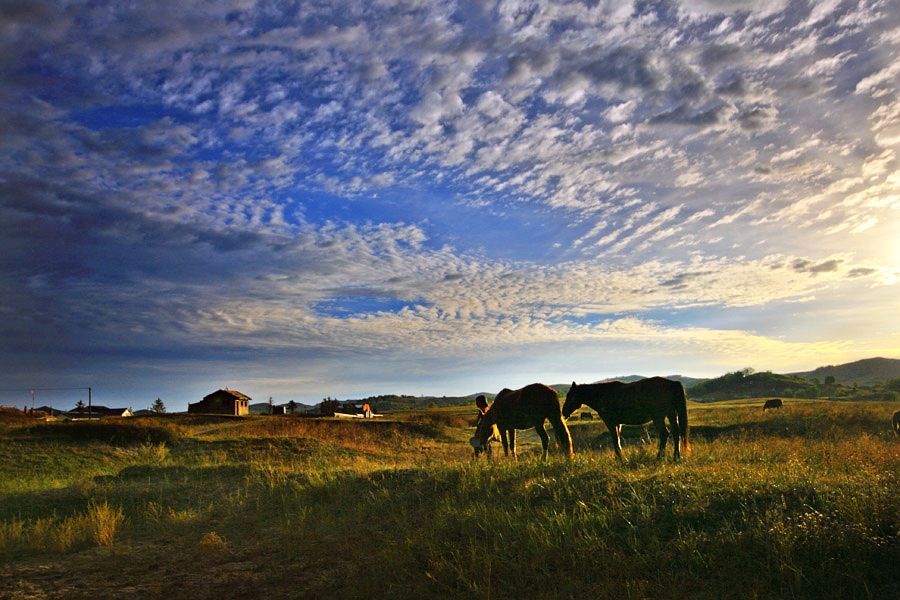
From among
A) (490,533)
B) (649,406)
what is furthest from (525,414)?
(490,533)

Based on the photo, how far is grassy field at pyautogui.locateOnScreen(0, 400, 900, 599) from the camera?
5887 mm

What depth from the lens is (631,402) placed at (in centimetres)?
1451

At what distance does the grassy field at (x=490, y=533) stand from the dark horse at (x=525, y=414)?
245 cm

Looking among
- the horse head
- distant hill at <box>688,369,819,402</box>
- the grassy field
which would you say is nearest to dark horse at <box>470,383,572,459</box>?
the horse head

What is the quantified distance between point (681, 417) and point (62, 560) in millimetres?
13641

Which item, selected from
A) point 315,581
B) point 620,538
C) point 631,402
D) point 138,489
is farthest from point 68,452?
point 620,538

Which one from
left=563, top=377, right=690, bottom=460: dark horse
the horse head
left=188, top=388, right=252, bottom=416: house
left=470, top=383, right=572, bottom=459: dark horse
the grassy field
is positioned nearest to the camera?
the grassy field

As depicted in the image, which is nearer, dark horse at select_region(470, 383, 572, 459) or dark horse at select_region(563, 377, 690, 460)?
dark horse at select_region(563, 377, 690, 460)

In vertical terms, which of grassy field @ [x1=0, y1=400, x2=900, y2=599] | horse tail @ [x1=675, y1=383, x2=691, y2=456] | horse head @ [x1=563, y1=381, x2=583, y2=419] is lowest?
grassy field @ [x1=0, y1=400, x2=900, y2=599]

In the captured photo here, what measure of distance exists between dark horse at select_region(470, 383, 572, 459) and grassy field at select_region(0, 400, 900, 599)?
245cm

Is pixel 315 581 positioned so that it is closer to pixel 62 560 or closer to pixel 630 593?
pixel 630 593

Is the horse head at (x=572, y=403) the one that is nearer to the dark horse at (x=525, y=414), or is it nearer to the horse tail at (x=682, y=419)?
the dark horse at (x=525, y=414)

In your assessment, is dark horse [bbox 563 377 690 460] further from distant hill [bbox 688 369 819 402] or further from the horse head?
distant hill [bbox 688 369 819 402]

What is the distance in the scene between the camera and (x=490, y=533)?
7680 millimetres
